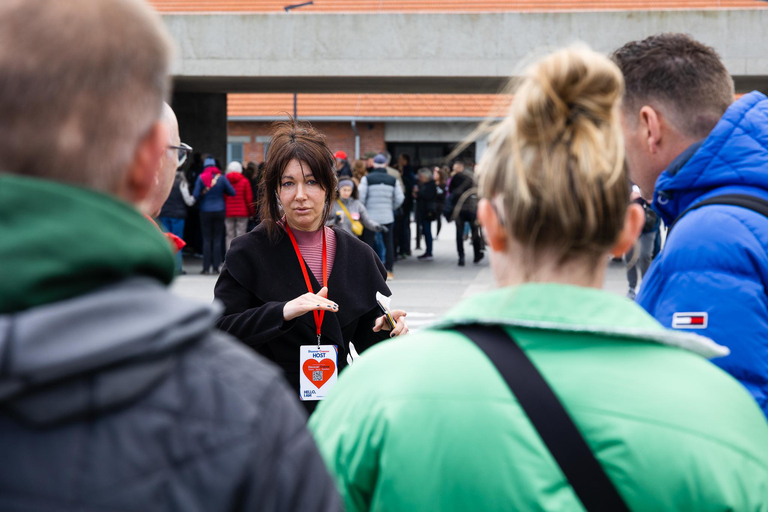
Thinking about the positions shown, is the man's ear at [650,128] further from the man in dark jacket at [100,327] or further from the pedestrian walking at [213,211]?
the pedestrian walking at [213,211]

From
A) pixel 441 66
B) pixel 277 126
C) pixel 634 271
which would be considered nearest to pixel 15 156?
pixel 277 126

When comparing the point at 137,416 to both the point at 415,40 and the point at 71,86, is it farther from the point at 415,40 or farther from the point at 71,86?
the point at 415,40

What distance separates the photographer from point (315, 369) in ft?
11.3

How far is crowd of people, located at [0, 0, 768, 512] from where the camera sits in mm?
939

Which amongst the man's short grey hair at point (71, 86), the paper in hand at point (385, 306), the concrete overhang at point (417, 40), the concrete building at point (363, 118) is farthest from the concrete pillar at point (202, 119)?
the man's short grey hair at point (71, 86)

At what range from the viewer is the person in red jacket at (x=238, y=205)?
604 inches

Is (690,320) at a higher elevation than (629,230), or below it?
below

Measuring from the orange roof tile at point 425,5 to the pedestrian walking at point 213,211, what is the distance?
11.4 metres

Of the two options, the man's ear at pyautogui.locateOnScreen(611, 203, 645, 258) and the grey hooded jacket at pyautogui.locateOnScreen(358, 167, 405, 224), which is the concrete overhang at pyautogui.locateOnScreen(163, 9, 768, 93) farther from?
the man's ear at pyautogui.locateOnScreen(611, 203, 645, 258)

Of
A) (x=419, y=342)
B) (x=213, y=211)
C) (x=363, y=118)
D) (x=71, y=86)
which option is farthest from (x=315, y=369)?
(x=363, y=118)

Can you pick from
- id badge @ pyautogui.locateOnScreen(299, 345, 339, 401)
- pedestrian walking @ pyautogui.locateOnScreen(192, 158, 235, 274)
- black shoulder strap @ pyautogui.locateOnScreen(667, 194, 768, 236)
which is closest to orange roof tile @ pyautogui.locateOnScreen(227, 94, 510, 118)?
pedestrian walking @ pyautogui.locateOnScreen(192, 158, 235, 274)

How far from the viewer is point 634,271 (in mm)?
12156

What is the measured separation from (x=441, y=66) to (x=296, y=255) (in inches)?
455

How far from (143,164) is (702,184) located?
189cm
